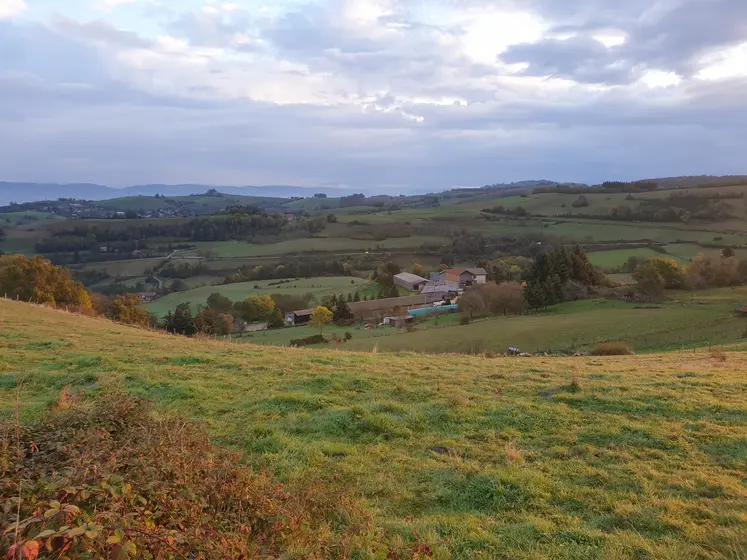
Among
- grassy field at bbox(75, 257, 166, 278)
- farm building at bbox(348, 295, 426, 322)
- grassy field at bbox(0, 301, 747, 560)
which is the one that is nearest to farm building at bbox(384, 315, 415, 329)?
farm building at bbox(348, 295, 426, 322)

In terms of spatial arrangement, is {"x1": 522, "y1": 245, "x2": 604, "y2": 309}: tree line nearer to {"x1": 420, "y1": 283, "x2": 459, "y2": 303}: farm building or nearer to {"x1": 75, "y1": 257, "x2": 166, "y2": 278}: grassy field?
{"x1": 420, "y1": 283, "x2": 459, "y2": 303}: farm building

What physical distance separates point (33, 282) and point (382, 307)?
40070 mm

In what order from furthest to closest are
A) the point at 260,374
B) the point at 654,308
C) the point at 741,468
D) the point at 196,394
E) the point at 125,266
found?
the point at 125,266 → the point at 654,308 → the point at 260,374 → the point at 196,394 → the point at 741,468

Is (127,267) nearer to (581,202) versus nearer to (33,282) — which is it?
(33,282)

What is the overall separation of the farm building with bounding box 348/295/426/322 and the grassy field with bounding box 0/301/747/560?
47954 millimetres

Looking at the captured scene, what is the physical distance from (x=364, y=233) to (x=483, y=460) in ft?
385

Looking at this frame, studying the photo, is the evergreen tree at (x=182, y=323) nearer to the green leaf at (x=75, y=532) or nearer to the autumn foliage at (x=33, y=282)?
the autumn foliage at (x=33, y=282)

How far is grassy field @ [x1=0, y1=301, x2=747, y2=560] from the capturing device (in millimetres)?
4984

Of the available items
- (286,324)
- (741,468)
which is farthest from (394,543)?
(286,324)

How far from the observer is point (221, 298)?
68.6 meters

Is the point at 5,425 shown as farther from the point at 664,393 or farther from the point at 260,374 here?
the point at 664,393

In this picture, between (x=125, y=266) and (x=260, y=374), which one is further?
(x=125, y=266)

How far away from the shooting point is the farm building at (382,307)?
205 ft

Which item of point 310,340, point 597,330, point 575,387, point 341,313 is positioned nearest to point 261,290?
point 341,313
